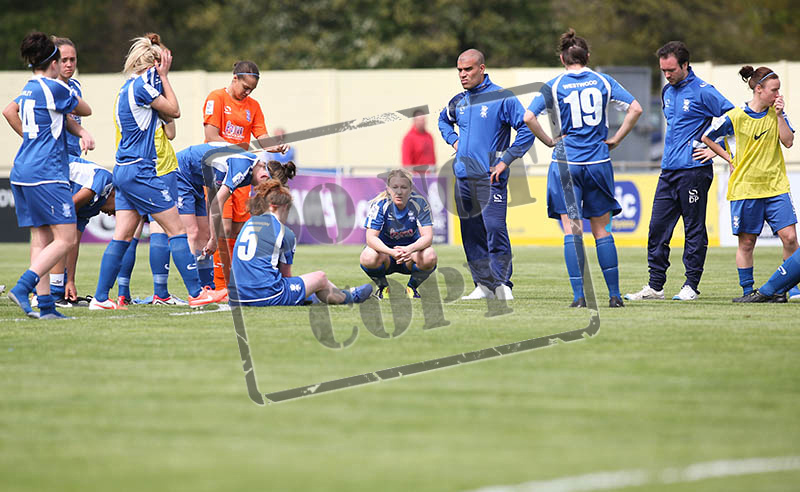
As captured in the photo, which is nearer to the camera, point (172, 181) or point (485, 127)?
point (172, 181)

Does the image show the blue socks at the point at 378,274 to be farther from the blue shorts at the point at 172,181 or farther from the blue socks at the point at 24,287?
the blue socks at the point at 24,287

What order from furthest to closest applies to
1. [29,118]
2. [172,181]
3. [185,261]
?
[172,181] < [185,261] < [29,118]

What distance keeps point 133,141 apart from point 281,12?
1142 inches

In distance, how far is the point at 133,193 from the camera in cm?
912

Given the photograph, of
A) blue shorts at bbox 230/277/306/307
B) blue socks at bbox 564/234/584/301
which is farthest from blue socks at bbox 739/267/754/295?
blue shorts at bbox 230/277/306/307

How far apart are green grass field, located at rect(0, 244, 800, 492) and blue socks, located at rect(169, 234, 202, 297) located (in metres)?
1.19

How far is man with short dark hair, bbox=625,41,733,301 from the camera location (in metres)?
10.1

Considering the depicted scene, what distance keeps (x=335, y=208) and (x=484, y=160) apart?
11.3 meters

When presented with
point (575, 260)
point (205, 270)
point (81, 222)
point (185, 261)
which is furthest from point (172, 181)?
point (575, 260)

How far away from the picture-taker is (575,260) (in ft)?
29.4

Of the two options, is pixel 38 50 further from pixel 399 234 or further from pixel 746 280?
pixel 746 280

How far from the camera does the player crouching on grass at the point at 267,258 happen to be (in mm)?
8641

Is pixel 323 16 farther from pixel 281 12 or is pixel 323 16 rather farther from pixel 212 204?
pixel 212 204

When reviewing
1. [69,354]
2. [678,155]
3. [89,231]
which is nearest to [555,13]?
[89,231]
